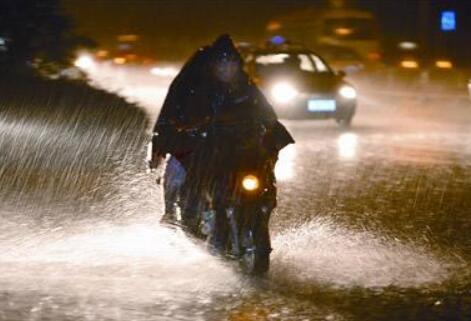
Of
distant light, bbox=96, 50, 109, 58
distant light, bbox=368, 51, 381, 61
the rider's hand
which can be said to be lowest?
the rider's hand

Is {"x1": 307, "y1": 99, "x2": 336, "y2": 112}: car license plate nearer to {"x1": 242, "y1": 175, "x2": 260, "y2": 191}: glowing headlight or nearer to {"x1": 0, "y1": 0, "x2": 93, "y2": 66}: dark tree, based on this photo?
{"x1": 0, "y1": 0, "x2": 93, "y2": 66}: dark tree

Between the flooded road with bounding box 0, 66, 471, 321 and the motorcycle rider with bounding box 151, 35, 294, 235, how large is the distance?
0.80m

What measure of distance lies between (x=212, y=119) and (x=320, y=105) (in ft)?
46.9

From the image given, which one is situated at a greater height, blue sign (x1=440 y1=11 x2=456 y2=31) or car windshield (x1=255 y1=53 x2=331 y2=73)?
blue sign (x1=440 y1=11 x2=456 y2=31)

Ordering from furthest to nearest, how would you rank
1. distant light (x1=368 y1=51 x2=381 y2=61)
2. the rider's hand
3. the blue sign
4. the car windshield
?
distant light (x1=368 y1=51 x2=381 y2=61)
the blue sign
the car windshield
the rider's hand

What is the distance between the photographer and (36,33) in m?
25.3

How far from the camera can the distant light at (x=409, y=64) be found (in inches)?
1624

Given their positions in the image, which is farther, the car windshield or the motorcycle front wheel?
the car windshield

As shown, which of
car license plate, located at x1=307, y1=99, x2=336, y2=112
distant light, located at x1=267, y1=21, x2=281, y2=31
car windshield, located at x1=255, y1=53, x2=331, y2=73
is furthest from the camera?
distant light, located at x1=267, y1=21, x2=281, y2=31

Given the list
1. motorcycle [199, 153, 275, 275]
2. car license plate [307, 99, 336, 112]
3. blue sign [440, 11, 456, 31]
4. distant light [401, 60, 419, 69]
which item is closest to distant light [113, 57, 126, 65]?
distant light [401, 60, 419, 69]

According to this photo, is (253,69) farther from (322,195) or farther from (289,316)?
(289,316)

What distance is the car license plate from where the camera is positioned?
23.1m

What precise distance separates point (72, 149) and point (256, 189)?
9.74 meters

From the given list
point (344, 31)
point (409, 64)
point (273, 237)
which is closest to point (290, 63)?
point (273, 237)
